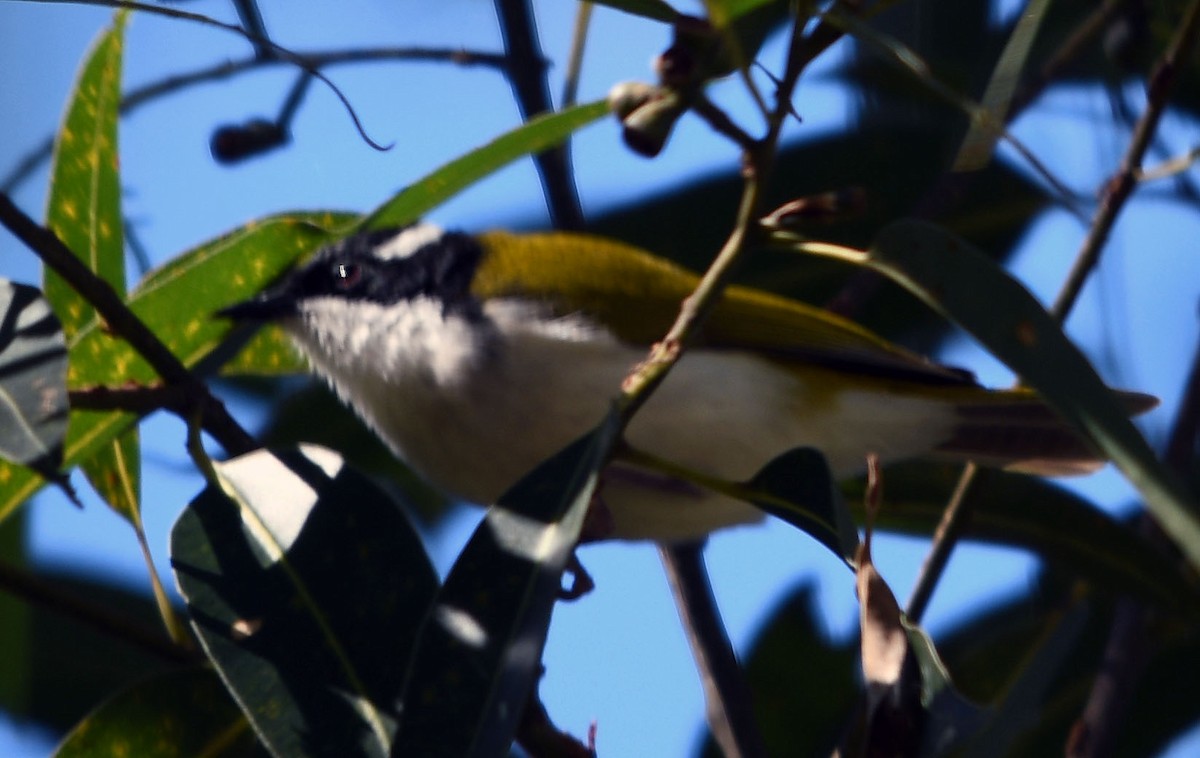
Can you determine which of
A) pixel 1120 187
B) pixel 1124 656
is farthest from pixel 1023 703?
A: pixel 1120 187

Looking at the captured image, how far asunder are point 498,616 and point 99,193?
116 centimetres

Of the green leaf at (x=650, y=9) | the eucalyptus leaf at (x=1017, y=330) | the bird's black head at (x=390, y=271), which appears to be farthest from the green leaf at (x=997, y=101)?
the bird's black head at (x=390, y=271)

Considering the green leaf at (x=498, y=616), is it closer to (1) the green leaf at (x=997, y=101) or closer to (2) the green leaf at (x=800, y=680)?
(1) the green leaf at (x=997, y=101)

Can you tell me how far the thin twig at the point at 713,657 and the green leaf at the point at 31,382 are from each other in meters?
1.36

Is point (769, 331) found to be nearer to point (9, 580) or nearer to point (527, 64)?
point (527, 64)

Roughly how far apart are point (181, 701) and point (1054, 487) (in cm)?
157

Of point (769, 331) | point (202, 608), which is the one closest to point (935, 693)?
point (202, 608)

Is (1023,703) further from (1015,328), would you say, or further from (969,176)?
(969,176)

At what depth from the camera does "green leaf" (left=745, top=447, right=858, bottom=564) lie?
149 centimetres

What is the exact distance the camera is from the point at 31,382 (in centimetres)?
153

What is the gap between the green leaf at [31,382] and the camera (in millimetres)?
1470

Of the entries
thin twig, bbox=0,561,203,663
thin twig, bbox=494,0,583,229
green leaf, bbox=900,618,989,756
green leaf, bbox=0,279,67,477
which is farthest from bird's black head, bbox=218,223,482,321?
green leaf, bbox=900,618,989,756

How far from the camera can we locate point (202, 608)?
1.62 m

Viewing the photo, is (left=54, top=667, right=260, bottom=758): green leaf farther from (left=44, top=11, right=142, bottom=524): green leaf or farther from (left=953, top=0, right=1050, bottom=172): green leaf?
(left=953, top=0, right=1050, bottom=172): green leaf
